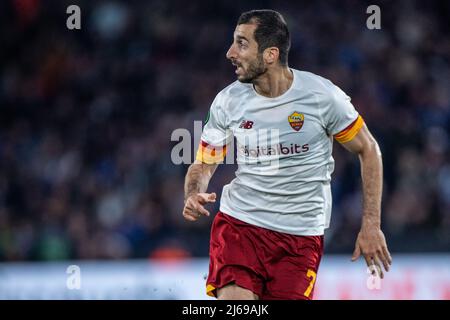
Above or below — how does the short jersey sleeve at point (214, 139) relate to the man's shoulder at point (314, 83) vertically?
below

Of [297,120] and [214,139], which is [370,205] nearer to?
[297,120]

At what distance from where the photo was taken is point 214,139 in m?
5.83

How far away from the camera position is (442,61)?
42.1ft

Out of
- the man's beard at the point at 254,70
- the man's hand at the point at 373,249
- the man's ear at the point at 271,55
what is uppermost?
the man's ear at the point at 271,55

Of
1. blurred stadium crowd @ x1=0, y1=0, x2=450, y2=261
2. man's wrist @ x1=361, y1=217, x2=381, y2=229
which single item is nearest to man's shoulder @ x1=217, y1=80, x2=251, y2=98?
man's wrist @ x1=361, y1=217, x2=381, y2=229

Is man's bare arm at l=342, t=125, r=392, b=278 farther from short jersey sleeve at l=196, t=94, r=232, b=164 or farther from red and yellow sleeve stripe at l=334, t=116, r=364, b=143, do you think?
short jersey sleeve at l=196, t=94, r=232, b=164

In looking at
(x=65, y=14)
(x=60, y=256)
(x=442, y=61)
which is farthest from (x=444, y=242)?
(x=65, y=14)

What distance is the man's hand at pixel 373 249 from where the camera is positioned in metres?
5.25

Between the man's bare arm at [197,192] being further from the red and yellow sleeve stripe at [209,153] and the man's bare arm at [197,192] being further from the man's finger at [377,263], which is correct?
the man's finger at [377,263]

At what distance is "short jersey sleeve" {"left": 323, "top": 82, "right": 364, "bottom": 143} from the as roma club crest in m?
0.14

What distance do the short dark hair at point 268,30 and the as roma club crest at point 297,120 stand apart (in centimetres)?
36

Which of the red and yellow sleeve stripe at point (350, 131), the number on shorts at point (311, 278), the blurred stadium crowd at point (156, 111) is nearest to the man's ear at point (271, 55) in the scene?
the red and yellow sleeve stripe at point (350, 131)

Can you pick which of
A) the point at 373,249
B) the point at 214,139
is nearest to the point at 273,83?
the point at 214,139

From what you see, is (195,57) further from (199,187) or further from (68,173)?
(199,187)
